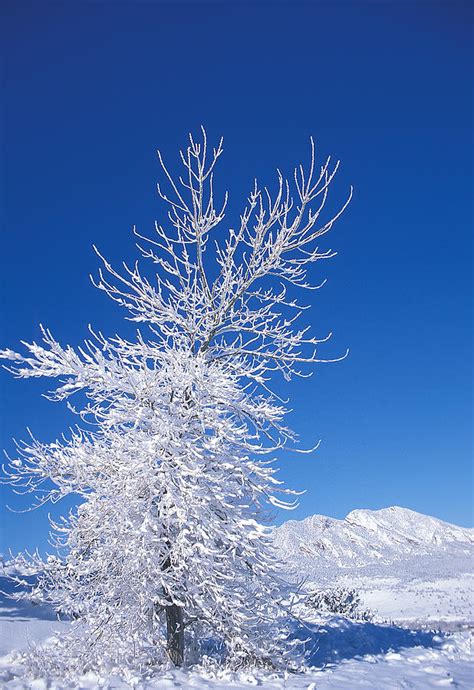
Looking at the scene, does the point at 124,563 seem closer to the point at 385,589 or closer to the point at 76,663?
the point at 76,663

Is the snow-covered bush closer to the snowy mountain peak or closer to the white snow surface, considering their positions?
the white snow surface

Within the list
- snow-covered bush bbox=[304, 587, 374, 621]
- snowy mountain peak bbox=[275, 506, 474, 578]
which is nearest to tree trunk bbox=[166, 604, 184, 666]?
snow-covered bush bbox=[304, 587, 374, 621]

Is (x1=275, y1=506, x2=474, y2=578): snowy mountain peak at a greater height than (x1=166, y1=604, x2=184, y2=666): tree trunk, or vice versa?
(x1=275, y1=506, x2=474, y2=578): snowy mountain peak

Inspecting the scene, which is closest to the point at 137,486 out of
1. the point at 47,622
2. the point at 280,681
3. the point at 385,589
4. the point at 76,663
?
the point at 76,663

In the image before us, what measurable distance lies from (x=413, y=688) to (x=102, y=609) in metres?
4.14

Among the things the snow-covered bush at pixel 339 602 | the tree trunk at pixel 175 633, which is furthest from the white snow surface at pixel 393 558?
the tree trunk at pixel 175 633

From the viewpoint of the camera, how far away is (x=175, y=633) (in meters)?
7.31

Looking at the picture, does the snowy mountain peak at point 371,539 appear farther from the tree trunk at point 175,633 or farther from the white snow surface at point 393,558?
the tree trunk at point 175,633

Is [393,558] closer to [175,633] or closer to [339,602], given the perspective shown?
[339,602]

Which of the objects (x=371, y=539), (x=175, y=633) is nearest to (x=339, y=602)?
(x=175, y=633)

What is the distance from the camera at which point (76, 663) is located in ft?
22.2

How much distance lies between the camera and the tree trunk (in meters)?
7.24

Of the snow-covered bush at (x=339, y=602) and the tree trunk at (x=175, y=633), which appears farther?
the snow-covered bush at (x=339, y=602)

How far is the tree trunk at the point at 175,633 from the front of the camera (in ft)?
23.7
